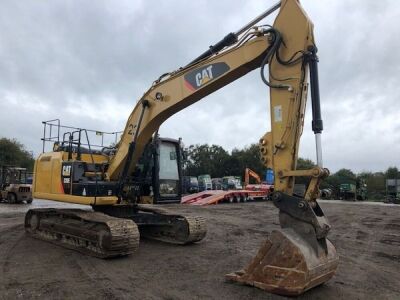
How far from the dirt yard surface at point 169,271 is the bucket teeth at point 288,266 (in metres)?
0.19

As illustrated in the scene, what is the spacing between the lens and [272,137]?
6793 millimetres

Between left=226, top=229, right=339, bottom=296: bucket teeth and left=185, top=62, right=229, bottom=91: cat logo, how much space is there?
3.23 metres

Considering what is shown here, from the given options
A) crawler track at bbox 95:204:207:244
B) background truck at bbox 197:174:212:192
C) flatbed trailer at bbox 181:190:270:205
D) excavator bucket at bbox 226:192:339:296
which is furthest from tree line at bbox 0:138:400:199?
excavator bucket at bbox 226:192:339:296

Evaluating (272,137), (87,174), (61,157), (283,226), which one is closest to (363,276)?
(283,226)

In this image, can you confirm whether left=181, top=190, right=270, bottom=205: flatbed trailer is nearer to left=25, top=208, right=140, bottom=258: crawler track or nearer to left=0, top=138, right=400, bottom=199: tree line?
left=25, top=208, right=140, bottom=258: crawler track

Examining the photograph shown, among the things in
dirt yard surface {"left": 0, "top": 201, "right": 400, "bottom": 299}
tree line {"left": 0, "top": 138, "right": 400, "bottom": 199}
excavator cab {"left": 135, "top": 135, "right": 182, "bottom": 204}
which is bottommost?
dirt yard surface {"left": 0, "top": 201, "right": 400, "bottom": 299}

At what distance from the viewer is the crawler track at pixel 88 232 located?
830 centimetres

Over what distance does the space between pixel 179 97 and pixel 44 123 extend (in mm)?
4018

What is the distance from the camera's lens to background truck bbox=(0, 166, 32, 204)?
2623cm

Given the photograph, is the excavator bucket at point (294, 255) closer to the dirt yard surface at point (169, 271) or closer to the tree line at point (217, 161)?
the dirt yard surface at point (169, 271)

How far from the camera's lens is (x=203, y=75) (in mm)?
8125

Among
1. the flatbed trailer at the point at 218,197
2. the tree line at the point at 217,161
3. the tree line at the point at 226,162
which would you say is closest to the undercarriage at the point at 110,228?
the flatbed trailer at the point at 218,197

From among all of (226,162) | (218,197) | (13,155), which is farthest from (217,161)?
(218,197)

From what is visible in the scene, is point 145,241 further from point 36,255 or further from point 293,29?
point 293,29
